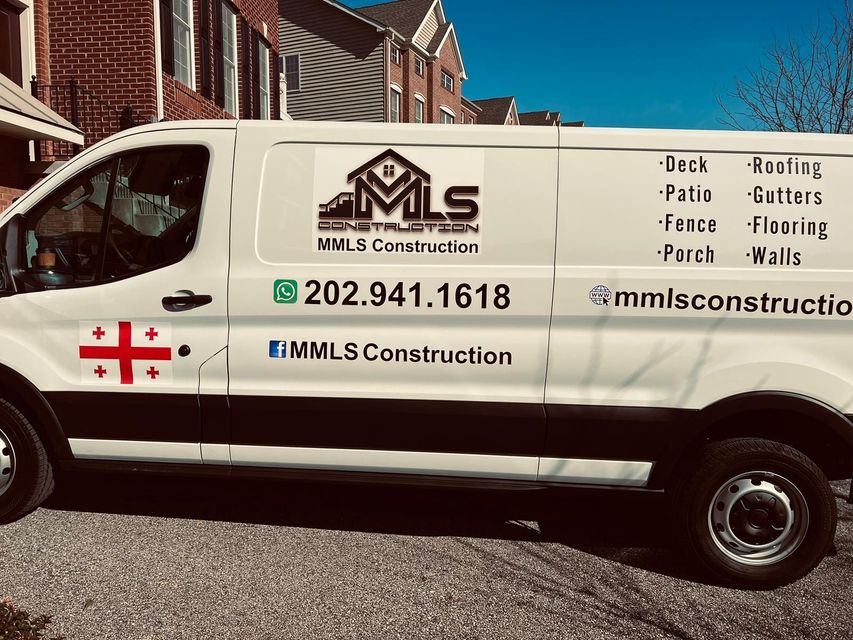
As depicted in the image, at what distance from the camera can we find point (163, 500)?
4.34 meters

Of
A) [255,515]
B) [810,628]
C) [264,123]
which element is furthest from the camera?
[255,515]

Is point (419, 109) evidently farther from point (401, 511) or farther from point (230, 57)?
point (401, 511)

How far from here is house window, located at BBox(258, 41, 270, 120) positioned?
632 inches

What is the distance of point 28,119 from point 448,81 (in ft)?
85.3

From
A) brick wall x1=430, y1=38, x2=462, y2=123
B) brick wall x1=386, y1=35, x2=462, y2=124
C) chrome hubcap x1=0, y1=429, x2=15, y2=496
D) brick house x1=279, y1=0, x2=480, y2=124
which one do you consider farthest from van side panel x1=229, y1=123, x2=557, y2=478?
brick wall x1=430, y1=38, x2=462, y2=123

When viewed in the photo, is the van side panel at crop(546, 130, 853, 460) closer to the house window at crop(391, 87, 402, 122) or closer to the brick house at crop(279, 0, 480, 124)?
the brick house at crop(279, 0, 480, 124)

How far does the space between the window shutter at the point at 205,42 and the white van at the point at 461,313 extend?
1036cm

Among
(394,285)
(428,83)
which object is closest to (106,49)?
(394,285)

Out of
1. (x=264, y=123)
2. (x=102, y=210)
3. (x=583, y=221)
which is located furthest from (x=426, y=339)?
(x=102, y=210)

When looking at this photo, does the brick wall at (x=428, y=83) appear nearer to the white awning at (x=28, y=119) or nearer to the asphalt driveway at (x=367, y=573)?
the white awning at (x=28, y=119)

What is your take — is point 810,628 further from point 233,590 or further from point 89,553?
point 89,553

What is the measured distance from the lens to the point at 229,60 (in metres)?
14.4

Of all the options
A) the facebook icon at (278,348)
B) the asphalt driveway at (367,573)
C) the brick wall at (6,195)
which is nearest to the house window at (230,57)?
the brick wall at (6,195)

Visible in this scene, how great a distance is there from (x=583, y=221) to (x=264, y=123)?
178cm
